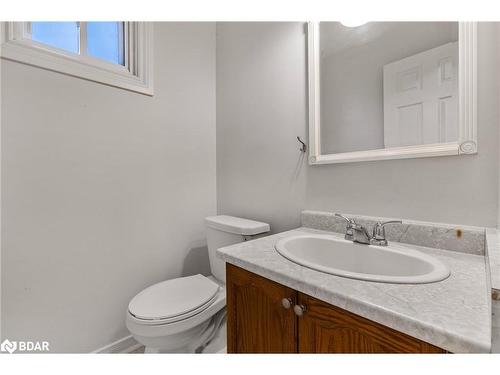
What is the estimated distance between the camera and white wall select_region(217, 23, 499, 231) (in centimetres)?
79

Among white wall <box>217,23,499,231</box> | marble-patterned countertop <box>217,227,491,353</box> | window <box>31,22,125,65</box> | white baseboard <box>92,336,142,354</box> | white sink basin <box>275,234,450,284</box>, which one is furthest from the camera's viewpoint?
white baseboard <box>92,336,142,354</box>

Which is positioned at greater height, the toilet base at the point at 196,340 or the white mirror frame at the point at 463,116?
the white mirror frame at the point at 463,116

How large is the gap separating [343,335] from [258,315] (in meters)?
0.28

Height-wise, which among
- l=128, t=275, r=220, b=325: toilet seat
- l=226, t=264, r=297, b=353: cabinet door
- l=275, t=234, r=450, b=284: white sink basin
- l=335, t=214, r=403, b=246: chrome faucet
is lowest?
l=128, t=275, r=220, b=325: toilet seat

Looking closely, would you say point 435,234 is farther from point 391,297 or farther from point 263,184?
point 263,184

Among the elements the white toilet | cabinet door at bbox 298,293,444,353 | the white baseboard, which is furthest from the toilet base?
cabinet door at bbox 298,293,444,353

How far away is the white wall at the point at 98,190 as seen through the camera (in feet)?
3.37

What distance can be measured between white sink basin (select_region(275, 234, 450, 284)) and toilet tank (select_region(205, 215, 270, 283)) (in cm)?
30

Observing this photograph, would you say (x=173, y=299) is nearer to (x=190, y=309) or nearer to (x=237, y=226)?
(x=190, y=309)

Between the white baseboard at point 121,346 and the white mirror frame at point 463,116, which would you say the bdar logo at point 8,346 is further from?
the white mirror frame at point 463,116

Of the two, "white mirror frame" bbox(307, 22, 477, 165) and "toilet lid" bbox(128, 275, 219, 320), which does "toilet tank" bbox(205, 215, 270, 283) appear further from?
"white mirror frame" bbox(307, 22, 477, 165)

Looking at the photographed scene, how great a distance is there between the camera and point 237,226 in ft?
4.14

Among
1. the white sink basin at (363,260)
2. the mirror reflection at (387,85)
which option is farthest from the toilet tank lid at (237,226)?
the mirror reflection at (387,85)

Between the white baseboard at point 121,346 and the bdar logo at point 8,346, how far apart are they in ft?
1.13
